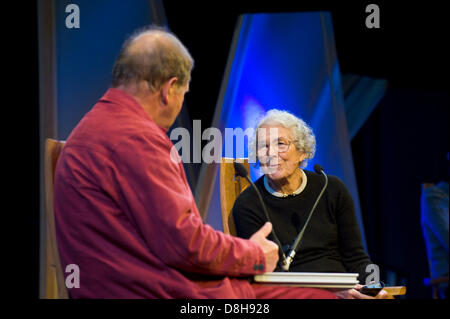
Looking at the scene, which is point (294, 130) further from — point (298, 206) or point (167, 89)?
point (167, 89)

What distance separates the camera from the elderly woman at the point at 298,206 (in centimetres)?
223

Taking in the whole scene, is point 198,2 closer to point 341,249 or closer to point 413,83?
point 341,249

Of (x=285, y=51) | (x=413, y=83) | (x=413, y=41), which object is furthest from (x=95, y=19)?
(x=413, y=83)

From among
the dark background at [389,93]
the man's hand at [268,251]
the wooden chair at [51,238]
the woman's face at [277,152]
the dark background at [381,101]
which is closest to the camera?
the man's hand at [268,251]

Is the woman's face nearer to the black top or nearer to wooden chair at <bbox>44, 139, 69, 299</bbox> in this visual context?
the black top

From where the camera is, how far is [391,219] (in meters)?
6.14

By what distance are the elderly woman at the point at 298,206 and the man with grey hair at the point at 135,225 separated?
→ 816mm

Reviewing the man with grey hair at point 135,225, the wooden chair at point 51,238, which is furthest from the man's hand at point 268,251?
the wooden chair at point 51,238

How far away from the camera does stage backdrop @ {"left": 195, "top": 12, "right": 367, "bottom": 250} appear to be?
12.5 ft

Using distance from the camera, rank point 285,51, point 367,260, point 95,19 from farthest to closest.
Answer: point 285,51
point 95,19
point 367,260

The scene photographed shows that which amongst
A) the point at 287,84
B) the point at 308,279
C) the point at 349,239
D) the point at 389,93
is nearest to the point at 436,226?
the point at 287,84

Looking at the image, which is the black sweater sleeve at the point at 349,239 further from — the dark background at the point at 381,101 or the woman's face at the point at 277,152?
the dark background at the point at 381,101

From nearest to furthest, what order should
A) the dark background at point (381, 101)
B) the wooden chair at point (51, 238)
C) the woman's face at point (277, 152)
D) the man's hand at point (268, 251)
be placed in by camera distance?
the man's hand at point (268, 251), the wooden chair at point (51, 238), the woman's face at point (277, 152), the dark background at point (381, 101)

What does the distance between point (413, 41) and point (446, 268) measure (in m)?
2.07
